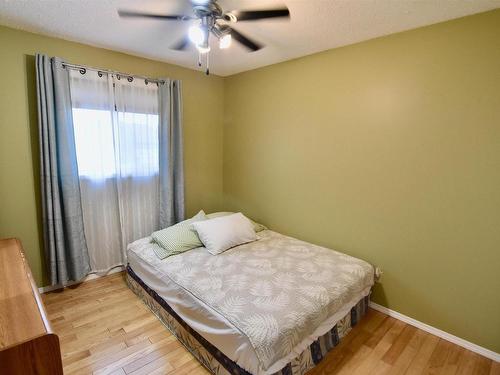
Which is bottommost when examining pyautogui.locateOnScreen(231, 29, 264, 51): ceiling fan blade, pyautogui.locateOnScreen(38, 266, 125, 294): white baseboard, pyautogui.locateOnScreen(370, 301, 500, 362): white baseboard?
pyautogui.locateOnScreen(370, 301, 500, 362): white baseboard

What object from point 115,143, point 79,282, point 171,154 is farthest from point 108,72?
point 79,282

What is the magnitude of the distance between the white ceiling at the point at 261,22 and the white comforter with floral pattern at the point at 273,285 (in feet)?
6.13

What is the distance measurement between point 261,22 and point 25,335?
225 cm

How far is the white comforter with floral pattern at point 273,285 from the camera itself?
1.50m

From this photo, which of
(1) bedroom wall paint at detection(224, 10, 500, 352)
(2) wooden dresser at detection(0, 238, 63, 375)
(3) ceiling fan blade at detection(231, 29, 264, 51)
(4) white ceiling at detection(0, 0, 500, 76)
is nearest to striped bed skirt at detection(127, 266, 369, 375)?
(1) bedroom wall paint at detection(224, 10, 500, 352)

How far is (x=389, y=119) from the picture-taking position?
2201mm

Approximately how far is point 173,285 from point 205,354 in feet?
1.75

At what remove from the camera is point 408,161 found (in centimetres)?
213

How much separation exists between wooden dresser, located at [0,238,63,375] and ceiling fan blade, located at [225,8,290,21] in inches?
70.6

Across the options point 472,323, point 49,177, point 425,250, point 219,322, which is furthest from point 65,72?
point 472,323

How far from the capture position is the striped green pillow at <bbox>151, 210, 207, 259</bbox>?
2.39 metres

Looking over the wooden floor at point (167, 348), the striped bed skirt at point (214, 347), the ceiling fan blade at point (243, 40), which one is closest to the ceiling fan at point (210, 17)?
the ceiling fan blade at point (243, 40)

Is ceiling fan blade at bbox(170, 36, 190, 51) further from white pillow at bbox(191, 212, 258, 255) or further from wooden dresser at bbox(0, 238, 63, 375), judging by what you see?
wooden dresser at bbox(0, 238, 63, 375)

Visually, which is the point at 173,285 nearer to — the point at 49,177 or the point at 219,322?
the point at 219,322
